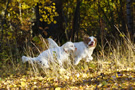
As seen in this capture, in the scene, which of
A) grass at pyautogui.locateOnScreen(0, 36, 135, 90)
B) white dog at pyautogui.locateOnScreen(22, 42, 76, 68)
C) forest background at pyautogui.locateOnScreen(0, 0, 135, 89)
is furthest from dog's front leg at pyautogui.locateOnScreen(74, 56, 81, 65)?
forest background at pyautogui.locateOnScreen(0, 0, 135, 89)

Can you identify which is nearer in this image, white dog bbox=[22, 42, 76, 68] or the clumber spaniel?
white dog bbox=[22, 42, 76, 68]

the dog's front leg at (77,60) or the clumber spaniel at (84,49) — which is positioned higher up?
the clumber spaniel at (84,49)

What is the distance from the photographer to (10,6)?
7.60m

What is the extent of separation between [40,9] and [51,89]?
15.0 ft

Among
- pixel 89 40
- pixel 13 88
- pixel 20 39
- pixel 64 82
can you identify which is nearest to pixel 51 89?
pixel 64 82

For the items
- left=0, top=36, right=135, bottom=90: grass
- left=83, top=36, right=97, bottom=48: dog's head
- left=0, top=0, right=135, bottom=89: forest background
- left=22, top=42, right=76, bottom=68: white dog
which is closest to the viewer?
left=0, top=36, right=135, bottom=90: grass

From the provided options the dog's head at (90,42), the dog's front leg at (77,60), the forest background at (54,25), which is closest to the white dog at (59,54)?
the dog's front leg at (77,60)

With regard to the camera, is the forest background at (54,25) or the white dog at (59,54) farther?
the forest background at (54,25)

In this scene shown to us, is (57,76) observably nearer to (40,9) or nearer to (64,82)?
(64,82)

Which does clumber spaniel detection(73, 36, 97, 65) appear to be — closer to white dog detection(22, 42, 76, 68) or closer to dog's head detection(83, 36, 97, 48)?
dog's head detection(83, 36, 97, 48)

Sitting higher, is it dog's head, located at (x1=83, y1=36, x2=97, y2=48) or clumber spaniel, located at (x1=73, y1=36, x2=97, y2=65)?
dog's head, located at (x1=83, y1=36, x2=97, y2=48)

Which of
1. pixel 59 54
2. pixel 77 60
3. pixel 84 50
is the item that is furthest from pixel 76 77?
pixel 84 50

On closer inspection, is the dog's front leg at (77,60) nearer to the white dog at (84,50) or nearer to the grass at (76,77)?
the white dog at (84,50)

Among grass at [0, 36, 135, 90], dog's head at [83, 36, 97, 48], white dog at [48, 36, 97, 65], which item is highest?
dog's head at [83, 36, 97, 48]
